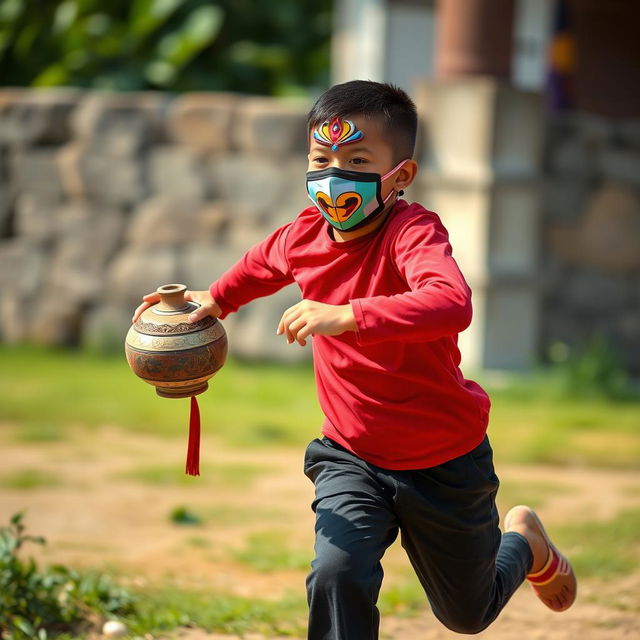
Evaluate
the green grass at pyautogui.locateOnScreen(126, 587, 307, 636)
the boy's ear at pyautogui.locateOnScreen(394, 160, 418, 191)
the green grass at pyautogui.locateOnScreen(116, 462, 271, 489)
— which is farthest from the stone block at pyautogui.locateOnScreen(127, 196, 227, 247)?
the boy's ear at pyautogui.locateOnScreen(394, 160, 418, 191)

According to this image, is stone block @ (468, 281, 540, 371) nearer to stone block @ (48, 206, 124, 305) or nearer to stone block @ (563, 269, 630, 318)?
stone block @ (563, 269, 630, 318)

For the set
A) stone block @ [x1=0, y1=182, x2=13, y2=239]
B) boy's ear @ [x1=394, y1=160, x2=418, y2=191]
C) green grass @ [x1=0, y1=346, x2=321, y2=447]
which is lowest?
green grass @ [x1=0, y1=346, x2=321, y2=447]

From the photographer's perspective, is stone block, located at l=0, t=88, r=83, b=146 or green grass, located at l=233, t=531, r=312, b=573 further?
stone block, located at l=0, t=88, r=83, b=146

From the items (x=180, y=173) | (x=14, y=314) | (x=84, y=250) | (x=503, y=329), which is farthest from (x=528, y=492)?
(x=14, y=314)

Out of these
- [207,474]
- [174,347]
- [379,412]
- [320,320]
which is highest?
[320,320]

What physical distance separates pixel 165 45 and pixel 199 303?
727cm

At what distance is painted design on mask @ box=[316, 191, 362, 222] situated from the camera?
2904 mm

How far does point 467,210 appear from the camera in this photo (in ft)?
24.3

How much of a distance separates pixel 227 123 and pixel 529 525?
4964mm

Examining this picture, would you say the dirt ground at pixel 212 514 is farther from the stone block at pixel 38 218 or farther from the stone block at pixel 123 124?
the stone block at pixel 123 124

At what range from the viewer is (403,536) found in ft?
10.1

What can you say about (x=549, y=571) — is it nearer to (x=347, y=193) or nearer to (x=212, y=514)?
(x=347, y=193)

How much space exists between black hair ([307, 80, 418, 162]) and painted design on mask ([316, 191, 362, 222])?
7.2 inches

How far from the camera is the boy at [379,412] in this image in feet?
9.20
